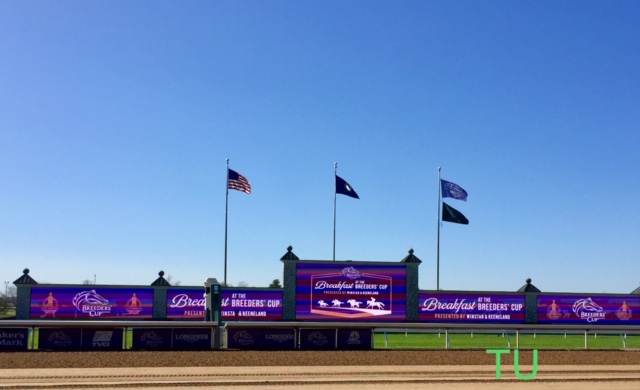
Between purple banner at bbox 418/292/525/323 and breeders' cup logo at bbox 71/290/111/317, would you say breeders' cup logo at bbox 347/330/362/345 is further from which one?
breeders' cup logo at bbox 71/290/111/317

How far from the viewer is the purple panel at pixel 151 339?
23016mm

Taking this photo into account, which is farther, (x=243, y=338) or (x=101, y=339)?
(x=243, y=338)

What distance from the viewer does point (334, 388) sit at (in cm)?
1477

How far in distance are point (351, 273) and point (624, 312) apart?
50.1ft

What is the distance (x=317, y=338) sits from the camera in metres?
23.8

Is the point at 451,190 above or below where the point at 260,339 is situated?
above

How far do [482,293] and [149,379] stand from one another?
25.9 metres

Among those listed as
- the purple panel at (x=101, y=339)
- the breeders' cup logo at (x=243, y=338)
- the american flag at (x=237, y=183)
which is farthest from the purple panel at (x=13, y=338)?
the american flag at (x=237, y=183)

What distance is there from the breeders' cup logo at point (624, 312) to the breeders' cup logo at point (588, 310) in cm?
92

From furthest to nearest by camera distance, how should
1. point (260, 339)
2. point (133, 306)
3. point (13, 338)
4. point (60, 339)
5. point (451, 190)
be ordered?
point (451, 190)
point (133, 306)
point (260, 339)
point (60, 339)
point (13, 338)

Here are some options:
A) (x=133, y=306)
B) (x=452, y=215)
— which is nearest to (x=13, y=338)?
(x=133, y=306)

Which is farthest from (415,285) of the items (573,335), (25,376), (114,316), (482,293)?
(25,376)

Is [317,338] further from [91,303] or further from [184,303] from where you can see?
[91,303]

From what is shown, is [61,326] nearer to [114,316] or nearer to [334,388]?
[334,388]
